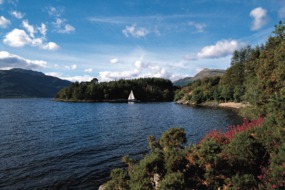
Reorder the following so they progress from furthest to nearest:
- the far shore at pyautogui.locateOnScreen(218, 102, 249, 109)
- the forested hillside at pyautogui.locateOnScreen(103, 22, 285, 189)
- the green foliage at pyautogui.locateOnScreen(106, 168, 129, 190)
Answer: the far shore at pyautogui.locateOnScreen(218, 102, 249, 109)
the green foliage at pyautogui.locateOnScreen(106, 168, 129, 190)
the forested hillside at pyautogui.locateOnScreen(103, 22, 285, 189)

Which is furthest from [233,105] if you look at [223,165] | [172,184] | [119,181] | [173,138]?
[172,184]

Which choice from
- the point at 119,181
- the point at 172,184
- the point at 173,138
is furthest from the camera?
the point at 173,138

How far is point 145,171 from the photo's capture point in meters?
10.7

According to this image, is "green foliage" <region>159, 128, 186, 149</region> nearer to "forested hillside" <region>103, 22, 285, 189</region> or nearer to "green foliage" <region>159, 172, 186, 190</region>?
"forested hillside" <region>103, 22, 285, 189</region>

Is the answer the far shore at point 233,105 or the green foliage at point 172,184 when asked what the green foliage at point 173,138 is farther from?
the far shore at point 233,105

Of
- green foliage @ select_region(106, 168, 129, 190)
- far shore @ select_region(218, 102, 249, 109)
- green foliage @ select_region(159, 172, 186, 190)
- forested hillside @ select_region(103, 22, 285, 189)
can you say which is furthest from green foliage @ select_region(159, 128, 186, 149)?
far shore @ select_region(218, 102, 249, 109)

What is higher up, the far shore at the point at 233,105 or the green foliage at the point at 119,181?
the far shore at the point at 233,105

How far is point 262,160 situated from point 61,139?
3083cm

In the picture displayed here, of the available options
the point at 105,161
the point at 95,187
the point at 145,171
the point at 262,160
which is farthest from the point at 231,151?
the point at 105,161

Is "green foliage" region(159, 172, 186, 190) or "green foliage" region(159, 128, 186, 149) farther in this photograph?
"green foliage" region(159, 128, 186, 149)

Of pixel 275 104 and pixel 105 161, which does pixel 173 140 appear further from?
pixel 105 161

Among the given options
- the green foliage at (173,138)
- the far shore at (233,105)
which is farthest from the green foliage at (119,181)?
the far shore at (233,105)

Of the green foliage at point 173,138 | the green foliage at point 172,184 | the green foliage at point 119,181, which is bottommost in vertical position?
the green foliage at point 119,181

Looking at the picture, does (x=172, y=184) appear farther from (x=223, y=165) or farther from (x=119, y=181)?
(x=119, y=181)
